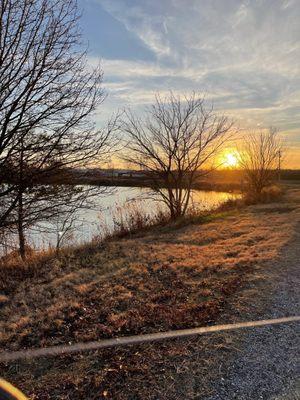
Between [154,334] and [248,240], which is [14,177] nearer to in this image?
[154,334]

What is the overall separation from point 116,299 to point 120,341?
1248 mm

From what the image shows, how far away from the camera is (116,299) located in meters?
4.98

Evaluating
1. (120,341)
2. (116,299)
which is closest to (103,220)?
(116,299)

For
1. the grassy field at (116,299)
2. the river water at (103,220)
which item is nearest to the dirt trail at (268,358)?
the grassy field at (116,299)

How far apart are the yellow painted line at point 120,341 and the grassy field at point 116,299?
0.42ft

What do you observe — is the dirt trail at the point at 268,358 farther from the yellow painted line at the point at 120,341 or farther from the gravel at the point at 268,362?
the yellow painted line at the point at 120,341

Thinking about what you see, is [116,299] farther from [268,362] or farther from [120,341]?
[268,362]

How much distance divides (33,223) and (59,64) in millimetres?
2824

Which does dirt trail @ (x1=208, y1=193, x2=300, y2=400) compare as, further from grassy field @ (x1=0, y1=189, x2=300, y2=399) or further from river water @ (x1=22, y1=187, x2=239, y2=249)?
river water @ (x1=22, y1=187, x2=239, y2=249)

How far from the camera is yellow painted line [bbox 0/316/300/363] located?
360 centimetres

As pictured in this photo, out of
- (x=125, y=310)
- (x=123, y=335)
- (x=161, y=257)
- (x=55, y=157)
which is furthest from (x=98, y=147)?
(x=123, y=335)

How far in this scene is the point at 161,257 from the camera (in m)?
7.43

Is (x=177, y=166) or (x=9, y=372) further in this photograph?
(x=177, y=166)

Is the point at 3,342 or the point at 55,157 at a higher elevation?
the point at 55,157
